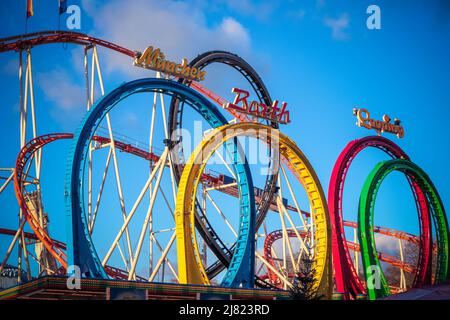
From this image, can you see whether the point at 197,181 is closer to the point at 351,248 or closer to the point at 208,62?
the point at 208,62

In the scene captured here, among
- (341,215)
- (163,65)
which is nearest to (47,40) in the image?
(163,65)

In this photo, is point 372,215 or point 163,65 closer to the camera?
point 163,65

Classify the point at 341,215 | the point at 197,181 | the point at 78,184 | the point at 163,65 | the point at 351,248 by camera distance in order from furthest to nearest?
the point at 351,248, the point at 341,215, the point at 163,65, the point at 197,181, the point at 78,184

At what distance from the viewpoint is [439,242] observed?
28.2 meters

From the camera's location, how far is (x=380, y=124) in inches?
1083

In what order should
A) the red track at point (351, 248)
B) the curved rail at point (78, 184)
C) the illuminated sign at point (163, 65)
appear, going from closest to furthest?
1. the curved rail at point (78, 184)
2. the illuminated sign at point (163, 65)
3. the red track at point (351, 248)

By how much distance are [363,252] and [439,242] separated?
7202 millimetres

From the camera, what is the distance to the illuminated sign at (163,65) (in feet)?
64.2

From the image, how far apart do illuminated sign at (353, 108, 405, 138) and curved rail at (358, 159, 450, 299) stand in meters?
1.96

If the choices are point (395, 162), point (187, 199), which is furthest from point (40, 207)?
point (395, 162)

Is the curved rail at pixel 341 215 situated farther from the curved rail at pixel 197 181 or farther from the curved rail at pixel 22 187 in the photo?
the curved rail at pixel 22 187

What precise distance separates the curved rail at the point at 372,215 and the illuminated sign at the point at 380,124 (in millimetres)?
1959

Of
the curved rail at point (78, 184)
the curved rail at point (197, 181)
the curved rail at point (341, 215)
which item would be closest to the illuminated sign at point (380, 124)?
the curved rail at point (341, 215)

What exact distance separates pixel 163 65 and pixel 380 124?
1158 cm
